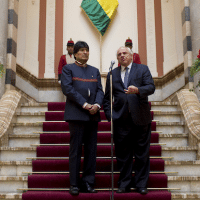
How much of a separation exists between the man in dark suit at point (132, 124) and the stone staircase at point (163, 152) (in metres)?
0.53

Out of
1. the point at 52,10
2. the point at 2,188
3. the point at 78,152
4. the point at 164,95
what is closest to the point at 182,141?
the point at 78,152

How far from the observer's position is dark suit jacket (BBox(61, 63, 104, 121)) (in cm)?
316

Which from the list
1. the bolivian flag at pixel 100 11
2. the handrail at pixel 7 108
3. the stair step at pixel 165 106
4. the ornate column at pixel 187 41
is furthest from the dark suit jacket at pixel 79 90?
the bolivian flag at pixel 100 11

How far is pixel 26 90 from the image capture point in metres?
7.14

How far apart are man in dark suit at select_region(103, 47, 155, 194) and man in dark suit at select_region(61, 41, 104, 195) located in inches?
8.2

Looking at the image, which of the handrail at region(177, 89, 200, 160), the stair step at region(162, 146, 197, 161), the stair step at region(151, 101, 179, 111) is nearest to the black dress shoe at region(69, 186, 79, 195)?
the stair step at region(162, 146, 197, 161)

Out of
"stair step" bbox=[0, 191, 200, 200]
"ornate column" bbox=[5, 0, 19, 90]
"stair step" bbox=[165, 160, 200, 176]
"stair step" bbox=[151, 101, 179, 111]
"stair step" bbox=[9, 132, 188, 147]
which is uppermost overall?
"ornate column" bbox=[5, 0, 19, 90]

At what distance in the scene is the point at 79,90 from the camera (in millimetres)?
3250

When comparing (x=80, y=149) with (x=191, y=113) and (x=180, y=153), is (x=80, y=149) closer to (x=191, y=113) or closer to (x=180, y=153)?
(x=180, y=153)

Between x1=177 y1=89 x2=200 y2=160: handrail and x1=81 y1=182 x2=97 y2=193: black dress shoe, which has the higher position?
x1=177 y1=89 x2=200 y2=160: handrail

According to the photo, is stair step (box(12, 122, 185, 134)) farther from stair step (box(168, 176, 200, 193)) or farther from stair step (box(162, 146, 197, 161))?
stair step (box(168, 176, 200, 193))

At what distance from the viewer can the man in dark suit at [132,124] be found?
3.17 metres

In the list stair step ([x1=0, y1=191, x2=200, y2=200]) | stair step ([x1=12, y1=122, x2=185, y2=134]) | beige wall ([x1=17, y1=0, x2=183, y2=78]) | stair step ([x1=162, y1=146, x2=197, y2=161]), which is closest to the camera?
stair step ([x1=0, y1=191, x2=200, y2=200])

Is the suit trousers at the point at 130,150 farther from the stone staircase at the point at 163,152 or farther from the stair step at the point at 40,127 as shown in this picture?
the stair step at the point at 40,127
